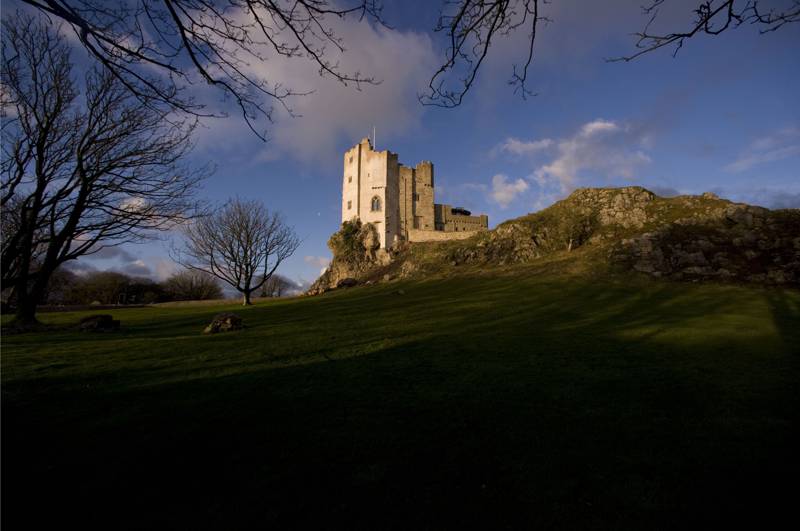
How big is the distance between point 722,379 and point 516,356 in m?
3.48

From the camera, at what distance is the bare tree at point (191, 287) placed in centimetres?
6013

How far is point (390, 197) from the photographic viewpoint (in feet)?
191

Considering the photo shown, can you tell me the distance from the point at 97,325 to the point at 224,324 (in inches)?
237

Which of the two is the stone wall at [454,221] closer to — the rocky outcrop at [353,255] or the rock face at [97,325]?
the rocky outcrop at [353,255]

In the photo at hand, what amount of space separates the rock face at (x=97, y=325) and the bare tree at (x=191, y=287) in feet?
161

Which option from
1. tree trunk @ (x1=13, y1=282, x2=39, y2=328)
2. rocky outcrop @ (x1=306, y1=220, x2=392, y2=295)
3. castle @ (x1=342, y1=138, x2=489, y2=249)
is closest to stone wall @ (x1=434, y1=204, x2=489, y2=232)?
castle @ (x1=342, y1=138, x2=489, y2=249)

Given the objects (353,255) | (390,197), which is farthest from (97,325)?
(390,197)

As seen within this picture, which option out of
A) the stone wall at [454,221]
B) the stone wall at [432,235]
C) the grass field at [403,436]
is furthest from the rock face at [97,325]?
the stone wall at [454,221]

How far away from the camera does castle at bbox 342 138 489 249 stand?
57.7 metres

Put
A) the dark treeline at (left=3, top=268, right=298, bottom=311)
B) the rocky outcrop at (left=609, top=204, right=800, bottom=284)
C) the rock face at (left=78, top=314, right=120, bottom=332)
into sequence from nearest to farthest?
the rock face at (left=78, top=314, right=120, bottom=332) → the rocky outcrop at (left=609, top=204, right=800, bottom=284) → the dark treeline at (left=3, top=268, right=298, bottom=311)

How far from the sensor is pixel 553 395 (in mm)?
5340

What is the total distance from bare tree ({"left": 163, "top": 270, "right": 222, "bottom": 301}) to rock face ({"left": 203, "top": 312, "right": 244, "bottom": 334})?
175 ft

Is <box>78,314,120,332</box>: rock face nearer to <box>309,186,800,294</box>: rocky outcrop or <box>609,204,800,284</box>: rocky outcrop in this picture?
<box>309,186,800,294</box>: rocky outcrop

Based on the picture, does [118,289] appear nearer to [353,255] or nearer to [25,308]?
[353,255]
